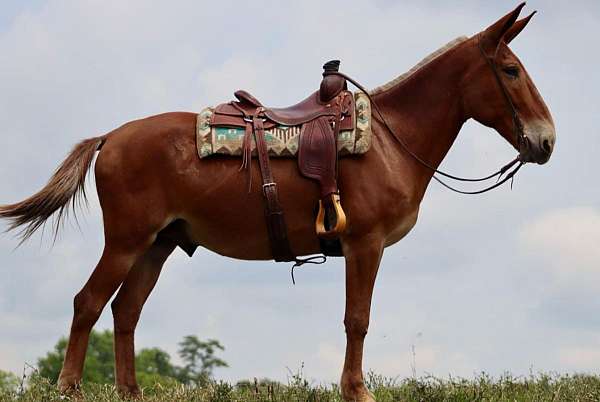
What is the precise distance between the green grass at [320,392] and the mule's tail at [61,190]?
5.74 feet

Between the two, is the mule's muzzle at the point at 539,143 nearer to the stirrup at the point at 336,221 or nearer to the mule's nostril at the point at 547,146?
the mule's nostril at the point at 547,146

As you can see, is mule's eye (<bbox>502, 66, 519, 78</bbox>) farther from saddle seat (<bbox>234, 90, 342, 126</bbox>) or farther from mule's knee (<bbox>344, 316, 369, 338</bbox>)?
mule's knee (<bbox>344, 316, 369, 338</bbox>)

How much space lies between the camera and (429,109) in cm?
1048

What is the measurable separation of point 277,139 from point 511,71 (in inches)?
94.1

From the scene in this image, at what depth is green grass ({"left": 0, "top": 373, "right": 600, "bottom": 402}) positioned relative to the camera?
9812mm

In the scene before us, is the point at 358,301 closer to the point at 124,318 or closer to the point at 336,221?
the point at 336,221

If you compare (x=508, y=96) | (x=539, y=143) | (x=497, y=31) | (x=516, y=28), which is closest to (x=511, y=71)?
(x=508, y=96)

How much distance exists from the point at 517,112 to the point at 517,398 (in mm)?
2815

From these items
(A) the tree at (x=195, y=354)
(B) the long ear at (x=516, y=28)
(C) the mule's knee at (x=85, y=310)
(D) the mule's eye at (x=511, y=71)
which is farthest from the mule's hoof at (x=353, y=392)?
(A) the tree at (x=195, y=354)

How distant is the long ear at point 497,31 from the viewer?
10.3m

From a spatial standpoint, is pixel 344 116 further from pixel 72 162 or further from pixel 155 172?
pixel 72 162

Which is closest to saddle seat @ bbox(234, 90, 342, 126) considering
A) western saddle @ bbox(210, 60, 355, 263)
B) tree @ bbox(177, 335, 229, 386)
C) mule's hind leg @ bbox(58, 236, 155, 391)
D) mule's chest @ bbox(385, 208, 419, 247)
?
western saddle @ bbox(210, 60, 355, 263)

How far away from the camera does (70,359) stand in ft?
33.7

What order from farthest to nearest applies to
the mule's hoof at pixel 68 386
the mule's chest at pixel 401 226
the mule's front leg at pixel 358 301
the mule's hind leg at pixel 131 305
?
the mule's hind leg at pixel 131 305 → the mule's hoof at pixel 68 386 → the mule's chest at pixel 401 226 → the mule's front leg at pixel 358 301
